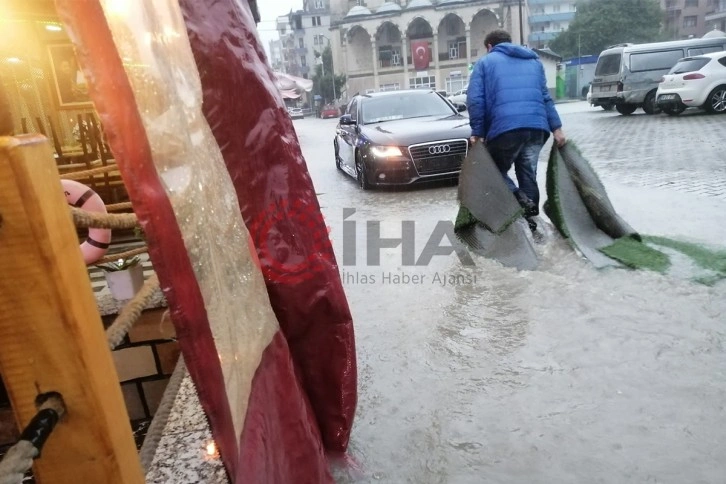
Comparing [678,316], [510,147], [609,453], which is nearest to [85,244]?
[609,453]

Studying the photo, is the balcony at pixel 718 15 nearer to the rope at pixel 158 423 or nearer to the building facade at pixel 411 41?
the building facade at pixel 411 41

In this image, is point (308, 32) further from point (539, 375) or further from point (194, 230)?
point (194, 230)

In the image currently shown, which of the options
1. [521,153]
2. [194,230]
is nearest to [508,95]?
[521,153]

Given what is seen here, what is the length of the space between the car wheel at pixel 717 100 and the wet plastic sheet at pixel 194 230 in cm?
1647

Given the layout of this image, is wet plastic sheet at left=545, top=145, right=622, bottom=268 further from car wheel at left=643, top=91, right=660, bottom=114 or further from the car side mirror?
car wheel at left=643, top=91, right=660, bottom=114

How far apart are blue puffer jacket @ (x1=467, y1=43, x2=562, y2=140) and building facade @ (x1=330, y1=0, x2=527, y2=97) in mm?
54550

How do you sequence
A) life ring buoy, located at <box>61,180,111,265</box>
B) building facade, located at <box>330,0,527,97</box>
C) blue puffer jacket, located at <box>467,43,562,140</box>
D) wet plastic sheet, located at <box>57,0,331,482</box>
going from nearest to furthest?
wet plastic sheet, located at <box>57,0,331,482</box> → life ring buoy, located at <box>61,180,111,265</box> → blue puffer jacket, located at <box>467,43,562,140</box> → building facade, located at <box>330,0,527,97</box>

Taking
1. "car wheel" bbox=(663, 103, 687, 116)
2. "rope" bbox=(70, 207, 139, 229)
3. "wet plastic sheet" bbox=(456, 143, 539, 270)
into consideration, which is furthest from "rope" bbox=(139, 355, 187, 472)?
"car wheel" bbox=(663, 103, 687, 116)

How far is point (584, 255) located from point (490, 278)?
28.8 inches

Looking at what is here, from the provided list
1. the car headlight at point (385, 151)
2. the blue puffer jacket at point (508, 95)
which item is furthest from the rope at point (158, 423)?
the car headlight at point (385, 151)

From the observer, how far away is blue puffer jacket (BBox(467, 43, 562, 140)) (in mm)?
4652

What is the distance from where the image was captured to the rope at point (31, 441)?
716 mm

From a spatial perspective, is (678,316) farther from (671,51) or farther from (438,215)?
(671,51)

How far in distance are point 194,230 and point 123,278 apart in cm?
186
